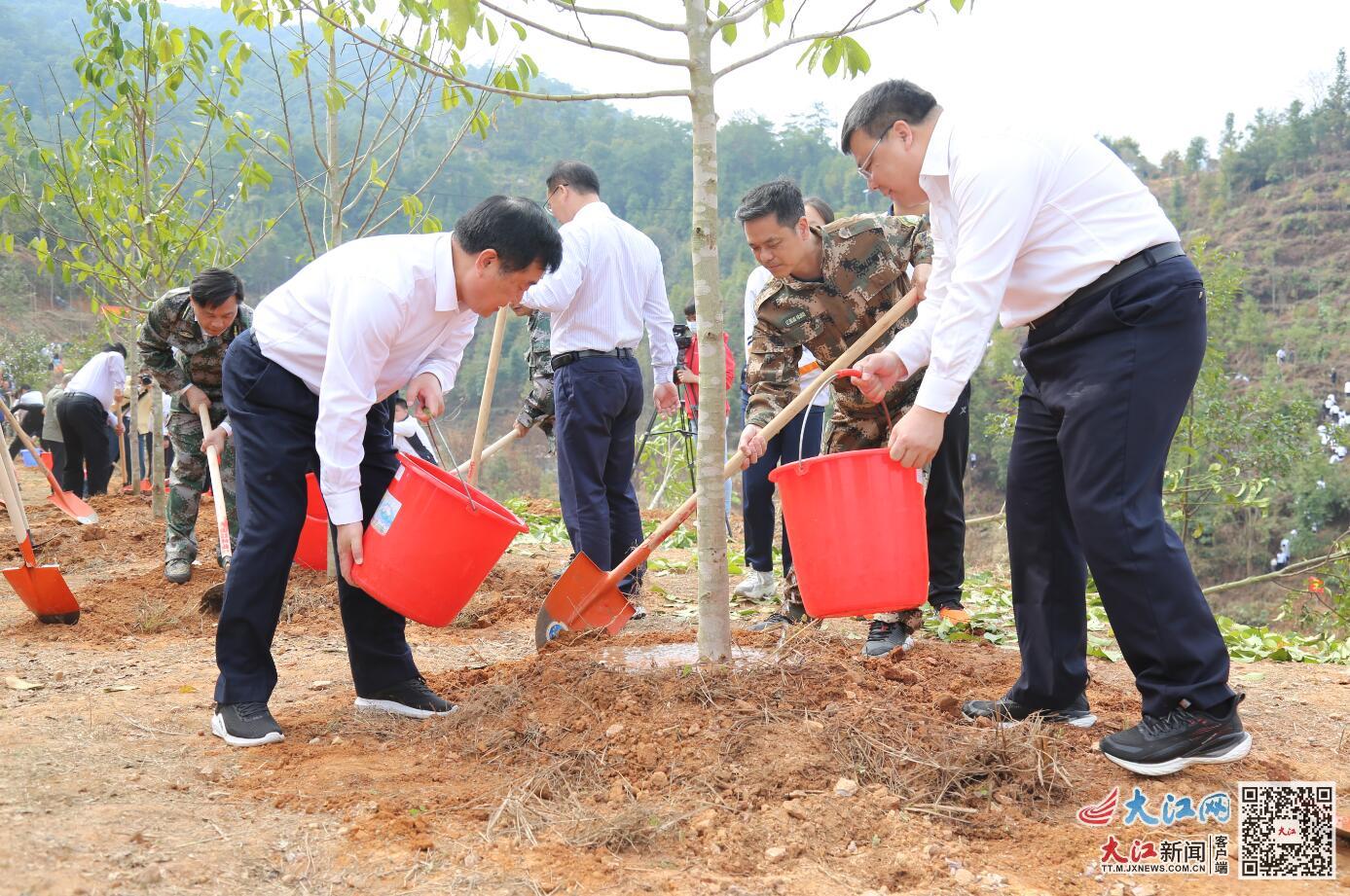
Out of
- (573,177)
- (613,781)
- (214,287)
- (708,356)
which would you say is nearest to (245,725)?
(613,781)

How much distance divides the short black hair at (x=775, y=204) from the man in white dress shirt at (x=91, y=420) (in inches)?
324

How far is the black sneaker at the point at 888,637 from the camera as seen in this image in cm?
351

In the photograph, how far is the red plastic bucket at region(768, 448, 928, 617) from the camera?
105 inches

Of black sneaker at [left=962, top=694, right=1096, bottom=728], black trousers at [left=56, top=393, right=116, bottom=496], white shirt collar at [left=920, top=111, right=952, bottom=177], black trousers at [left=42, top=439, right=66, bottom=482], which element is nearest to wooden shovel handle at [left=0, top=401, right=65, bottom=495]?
black trousers at [left=56, top=393, right=116, bottom=496]

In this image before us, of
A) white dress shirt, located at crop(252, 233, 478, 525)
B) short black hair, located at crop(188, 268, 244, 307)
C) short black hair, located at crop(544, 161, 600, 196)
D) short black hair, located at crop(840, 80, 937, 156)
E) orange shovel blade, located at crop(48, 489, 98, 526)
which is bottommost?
orange shovel blade, located at crop(48, 489, 98, 526)

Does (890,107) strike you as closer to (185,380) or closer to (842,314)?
(842,314)

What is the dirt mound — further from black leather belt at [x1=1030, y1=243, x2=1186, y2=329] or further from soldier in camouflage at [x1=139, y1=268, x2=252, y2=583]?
soldier in camouflage at [x1=139, y1=268, x2=252, y2=583]

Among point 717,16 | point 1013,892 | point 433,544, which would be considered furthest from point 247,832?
point 717,16

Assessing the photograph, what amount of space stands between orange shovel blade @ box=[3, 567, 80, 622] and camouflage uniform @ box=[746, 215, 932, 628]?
9.77 ft

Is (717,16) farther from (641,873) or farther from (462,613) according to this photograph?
(462,613)

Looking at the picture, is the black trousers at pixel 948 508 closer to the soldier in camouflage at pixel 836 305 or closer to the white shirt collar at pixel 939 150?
the soldier in camouflage at pixel 836 305

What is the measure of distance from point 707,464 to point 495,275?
769mm

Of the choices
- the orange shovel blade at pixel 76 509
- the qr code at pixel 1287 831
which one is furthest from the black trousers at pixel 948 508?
the orange shovel blade at pixel 76 509

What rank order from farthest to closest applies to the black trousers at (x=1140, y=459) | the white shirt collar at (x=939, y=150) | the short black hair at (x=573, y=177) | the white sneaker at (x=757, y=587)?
the white sneaker at (x=757, y=587) < the short black hair at (x=573, y=177) < the white shirt collar at (x=939, y=150) < the black trousers at (x=1140, y=459)
